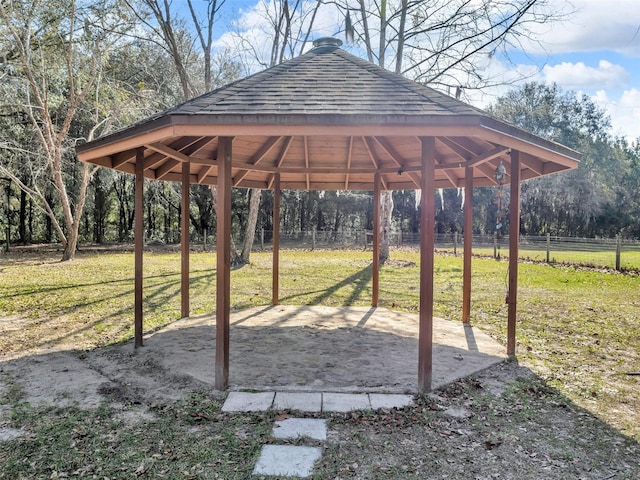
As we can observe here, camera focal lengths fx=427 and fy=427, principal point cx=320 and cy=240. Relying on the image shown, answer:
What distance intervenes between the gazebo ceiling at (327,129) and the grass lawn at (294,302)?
6.79 feet

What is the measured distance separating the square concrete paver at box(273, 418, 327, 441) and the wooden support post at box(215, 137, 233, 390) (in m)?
0.82

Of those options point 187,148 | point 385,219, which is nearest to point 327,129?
point 187,148

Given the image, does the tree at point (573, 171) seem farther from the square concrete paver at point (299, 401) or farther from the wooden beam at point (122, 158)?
the square concrete paver at point (299, 401)

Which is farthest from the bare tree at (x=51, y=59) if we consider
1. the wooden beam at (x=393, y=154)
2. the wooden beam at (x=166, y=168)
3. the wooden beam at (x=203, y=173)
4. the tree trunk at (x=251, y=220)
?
the wooden beam at (x=393, y=154)

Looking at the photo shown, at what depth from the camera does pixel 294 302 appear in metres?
7.46

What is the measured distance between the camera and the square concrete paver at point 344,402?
319 centimetres

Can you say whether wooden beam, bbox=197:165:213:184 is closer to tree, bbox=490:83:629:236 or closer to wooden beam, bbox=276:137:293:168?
wooden beam, bbox=276:137:293:168

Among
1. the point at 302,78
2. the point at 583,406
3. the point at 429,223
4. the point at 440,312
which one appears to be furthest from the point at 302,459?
the point at 440,312

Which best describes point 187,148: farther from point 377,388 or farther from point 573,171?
point 573,171

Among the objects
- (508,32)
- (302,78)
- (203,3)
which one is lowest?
(302,78)

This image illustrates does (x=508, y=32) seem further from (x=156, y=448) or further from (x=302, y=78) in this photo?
(x=156, y=448)

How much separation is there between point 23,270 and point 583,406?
12.8 m

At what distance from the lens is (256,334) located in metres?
5.23

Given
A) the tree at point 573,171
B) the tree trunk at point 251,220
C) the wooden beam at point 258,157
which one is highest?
the tree at point 573,171
